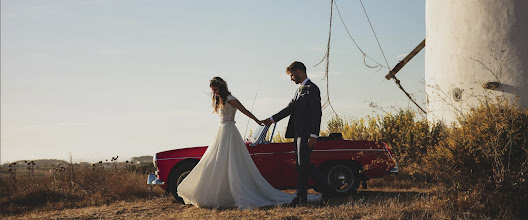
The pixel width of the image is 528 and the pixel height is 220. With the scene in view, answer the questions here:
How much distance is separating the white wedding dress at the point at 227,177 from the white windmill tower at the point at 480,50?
19.2ft

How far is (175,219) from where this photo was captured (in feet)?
27.1

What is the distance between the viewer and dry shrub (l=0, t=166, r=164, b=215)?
38.1ft

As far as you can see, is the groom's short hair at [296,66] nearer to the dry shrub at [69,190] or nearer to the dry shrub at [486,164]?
the dry shrub at [486,164]

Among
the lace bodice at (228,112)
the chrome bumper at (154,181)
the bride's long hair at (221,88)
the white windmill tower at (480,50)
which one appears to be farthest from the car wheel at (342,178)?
the white windmill tower at (480,50)

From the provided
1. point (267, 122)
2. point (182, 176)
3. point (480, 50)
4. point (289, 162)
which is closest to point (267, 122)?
point (267, 122)

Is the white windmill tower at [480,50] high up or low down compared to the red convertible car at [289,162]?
up

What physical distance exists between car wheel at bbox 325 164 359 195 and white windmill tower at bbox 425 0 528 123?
3.90 meters

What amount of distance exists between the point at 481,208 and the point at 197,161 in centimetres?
474

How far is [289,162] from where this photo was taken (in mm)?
9828

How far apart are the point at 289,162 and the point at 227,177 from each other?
132cm

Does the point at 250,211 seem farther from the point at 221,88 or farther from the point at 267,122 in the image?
the point at 221,88

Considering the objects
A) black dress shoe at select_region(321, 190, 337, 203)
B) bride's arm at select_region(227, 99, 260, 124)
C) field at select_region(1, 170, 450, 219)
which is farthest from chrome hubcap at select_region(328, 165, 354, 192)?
bride's arm at select_region(227, 99, 260, 124)

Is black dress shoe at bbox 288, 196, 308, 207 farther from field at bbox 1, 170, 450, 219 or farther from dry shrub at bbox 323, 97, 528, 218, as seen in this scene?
dry shrub at bbox 323, 97, 528, 218

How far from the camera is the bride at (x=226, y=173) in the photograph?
8938 mm
